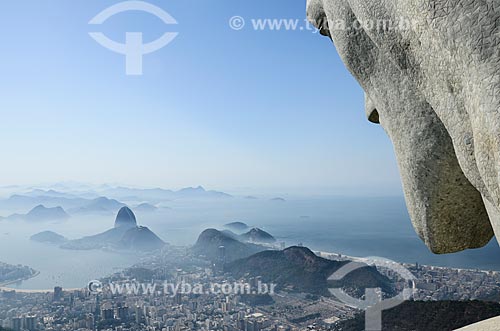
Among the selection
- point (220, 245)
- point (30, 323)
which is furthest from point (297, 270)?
point (30, 323)

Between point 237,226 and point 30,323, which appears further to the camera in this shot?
point 237,226

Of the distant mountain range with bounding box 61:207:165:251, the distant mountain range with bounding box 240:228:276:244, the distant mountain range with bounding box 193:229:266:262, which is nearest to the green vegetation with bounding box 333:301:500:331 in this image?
the distant mountain range with bounding box 193:229:266:262

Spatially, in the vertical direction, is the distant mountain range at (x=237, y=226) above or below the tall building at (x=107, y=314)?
above

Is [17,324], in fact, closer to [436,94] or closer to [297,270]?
[297,270]

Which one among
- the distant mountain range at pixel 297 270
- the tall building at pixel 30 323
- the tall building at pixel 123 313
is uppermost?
the distant mountain range at pixel 297 270

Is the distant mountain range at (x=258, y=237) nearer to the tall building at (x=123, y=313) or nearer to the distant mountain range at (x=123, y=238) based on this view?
the distant mountain range at (x=123, y=238)

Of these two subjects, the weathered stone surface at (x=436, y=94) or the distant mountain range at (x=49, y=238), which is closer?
the weathered stone surface at (x=436, y=94)

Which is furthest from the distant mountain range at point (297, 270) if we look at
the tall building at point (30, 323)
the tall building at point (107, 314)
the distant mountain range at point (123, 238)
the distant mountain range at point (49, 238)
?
the distant mountain range at point (49, 238)

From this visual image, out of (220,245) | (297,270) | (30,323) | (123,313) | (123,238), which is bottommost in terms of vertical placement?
(30,323)

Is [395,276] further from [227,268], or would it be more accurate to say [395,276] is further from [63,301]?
[63,301]
